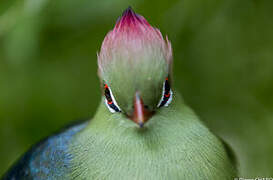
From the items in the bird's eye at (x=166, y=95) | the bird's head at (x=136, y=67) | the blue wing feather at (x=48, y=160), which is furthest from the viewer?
the blue wing feather at (x=48, y=160)

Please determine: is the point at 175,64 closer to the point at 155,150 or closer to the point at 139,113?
the point at 155,150

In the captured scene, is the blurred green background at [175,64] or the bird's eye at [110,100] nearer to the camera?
the bird's eye at [110,100]

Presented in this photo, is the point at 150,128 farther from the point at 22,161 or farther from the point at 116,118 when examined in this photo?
the point at 22,161

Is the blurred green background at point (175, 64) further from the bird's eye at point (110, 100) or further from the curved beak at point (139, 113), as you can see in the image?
the curved beak at point (139, 113)

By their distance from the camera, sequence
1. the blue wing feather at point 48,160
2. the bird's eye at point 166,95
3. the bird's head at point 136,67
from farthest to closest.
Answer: the blue wing feather at point 48,160, the bird's eye at point 166,95, the bird's head at point 136,67

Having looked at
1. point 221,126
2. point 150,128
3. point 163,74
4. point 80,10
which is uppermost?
point 80,10

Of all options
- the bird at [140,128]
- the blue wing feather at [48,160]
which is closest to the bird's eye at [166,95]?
the bird at [140,128]

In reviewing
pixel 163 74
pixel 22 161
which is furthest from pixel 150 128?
pixel 22 161
